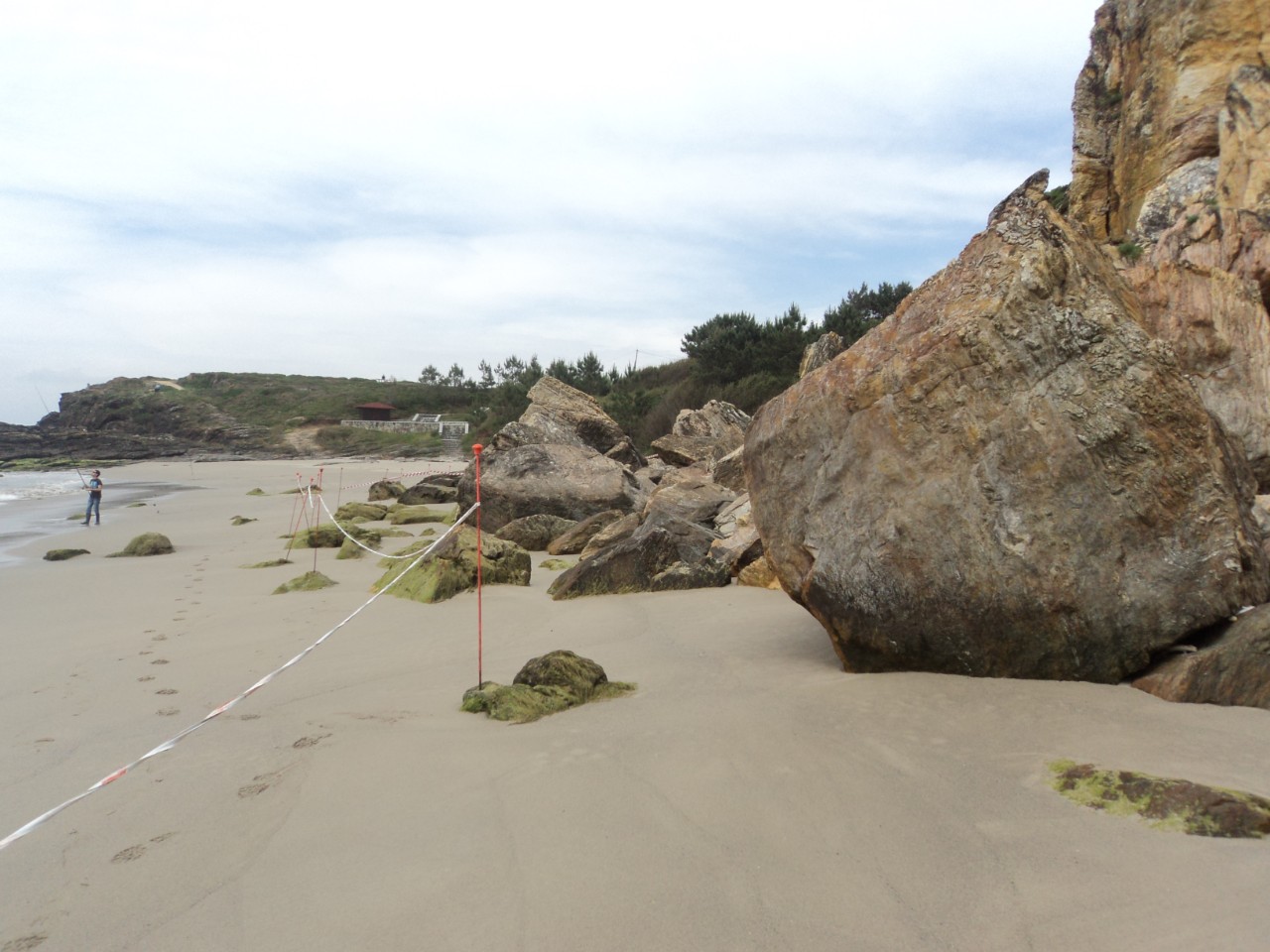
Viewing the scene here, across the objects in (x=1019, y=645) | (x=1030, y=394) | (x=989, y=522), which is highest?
(x=1030, y=394)

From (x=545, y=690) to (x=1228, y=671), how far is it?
121 inches

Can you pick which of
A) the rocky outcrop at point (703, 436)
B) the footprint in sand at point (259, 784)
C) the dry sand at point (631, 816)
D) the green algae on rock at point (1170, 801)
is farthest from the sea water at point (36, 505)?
the green algae on rock at point (1170, 801)

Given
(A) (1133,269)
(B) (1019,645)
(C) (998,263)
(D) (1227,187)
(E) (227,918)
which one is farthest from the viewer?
(D) (1227,187)

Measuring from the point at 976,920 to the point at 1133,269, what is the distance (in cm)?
836

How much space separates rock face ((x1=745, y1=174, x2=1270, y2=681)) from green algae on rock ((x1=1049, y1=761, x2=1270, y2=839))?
1.01m

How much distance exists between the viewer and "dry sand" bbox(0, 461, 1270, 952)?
2.24 metres

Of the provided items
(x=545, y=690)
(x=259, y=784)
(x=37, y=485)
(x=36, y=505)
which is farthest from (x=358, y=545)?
(x=37, y=485)

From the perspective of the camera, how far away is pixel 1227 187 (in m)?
10.8

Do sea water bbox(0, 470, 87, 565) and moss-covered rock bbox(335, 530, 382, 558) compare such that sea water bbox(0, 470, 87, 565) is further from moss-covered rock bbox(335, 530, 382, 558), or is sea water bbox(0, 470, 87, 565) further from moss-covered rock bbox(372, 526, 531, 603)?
moss-covered rock bbox(372, 526, 531, 603)

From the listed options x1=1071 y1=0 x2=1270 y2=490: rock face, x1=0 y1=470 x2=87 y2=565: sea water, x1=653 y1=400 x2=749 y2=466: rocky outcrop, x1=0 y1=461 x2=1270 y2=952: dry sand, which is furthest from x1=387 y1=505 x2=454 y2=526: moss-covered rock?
x1=1071 y1=0 x2=1270 y2=490: rock face

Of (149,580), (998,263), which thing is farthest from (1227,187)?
(149,580)

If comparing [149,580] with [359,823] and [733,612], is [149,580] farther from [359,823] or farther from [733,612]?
[359,823]

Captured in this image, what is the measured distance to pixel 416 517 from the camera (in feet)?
48.5

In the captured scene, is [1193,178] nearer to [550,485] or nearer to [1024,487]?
[550,485]
